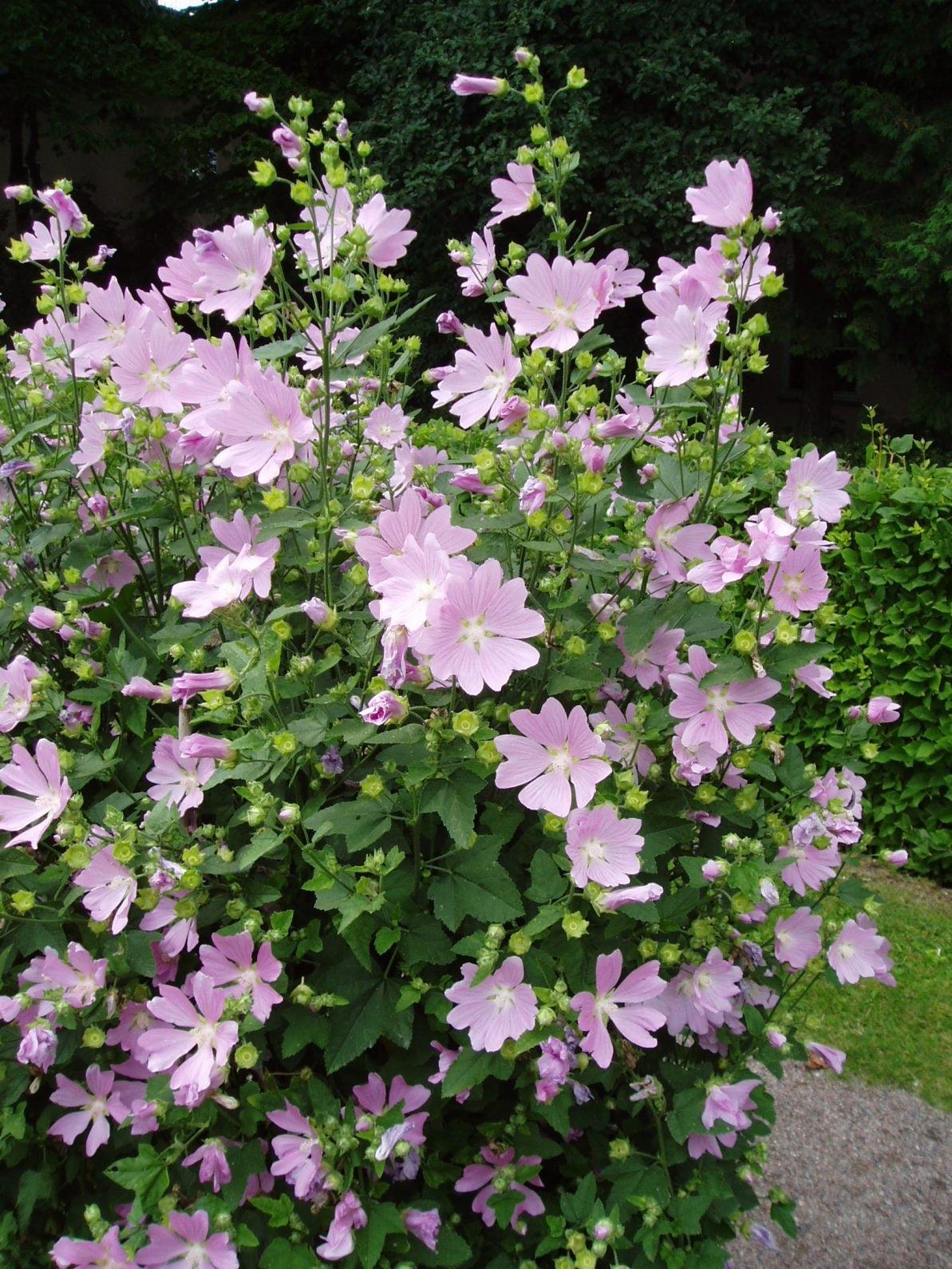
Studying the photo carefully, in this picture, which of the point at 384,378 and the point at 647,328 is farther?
the point at 384,378

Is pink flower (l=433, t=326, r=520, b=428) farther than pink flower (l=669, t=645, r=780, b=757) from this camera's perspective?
Yes

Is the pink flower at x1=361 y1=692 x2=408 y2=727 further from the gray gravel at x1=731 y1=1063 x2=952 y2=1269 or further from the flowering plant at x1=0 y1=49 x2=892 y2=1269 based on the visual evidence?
the gray gravel at x1=731 y1=1063 x2=952 y2=1269

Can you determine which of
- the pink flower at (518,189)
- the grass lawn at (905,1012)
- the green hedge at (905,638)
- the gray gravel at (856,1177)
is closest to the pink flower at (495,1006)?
the pink flower at (518,189)

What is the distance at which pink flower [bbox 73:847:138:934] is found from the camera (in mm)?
1462

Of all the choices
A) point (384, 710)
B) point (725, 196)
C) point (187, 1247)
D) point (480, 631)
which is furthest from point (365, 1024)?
point (725, 196)

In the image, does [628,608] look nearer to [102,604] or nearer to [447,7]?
[102,604]

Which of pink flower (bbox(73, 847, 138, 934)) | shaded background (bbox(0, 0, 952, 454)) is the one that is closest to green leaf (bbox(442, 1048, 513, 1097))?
pink flower (bbox(73, 847, 138, 934))

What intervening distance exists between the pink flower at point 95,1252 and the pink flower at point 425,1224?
1.23 ft

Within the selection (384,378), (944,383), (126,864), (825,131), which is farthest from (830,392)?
(126,864)

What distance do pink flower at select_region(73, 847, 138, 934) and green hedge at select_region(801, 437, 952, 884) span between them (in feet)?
12.3

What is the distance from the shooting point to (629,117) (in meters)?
10.6

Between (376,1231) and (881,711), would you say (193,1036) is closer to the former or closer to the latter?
(376,1231)

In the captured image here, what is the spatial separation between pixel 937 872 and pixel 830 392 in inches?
343

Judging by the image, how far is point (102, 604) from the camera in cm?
193
